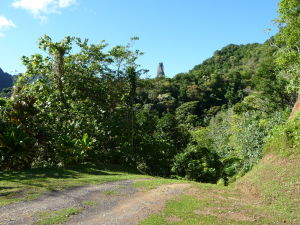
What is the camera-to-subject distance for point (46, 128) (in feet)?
61.2

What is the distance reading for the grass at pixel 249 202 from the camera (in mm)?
7680

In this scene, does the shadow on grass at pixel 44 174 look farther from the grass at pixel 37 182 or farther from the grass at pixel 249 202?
the grass at pixel 249 202

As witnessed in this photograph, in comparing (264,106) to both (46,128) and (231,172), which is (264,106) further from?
(46,128)

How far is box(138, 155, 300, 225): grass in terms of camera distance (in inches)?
302

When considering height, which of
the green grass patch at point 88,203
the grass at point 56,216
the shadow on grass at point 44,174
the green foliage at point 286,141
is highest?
the green foliage at point 286,141

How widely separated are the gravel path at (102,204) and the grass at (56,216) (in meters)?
0.17

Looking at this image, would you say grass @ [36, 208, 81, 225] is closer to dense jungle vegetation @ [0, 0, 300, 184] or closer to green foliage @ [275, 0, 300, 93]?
dense jungle vegetation @ [0, 0, 300, 184]

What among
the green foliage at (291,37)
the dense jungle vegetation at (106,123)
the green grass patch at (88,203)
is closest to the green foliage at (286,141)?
the dense jungle vegetation at (106,123)

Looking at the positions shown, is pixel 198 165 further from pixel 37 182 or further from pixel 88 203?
pixel 88 203

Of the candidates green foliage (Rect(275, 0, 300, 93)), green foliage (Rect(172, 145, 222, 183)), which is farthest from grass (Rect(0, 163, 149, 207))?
green foliage (Rect(275, 0, 300, 93))

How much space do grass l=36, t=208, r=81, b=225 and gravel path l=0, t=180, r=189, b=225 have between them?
168 mm

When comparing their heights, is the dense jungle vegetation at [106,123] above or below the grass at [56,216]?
above

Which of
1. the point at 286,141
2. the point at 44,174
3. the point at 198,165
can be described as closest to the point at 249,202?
the point at 286,141

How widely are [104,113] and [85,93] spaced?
1960mm
